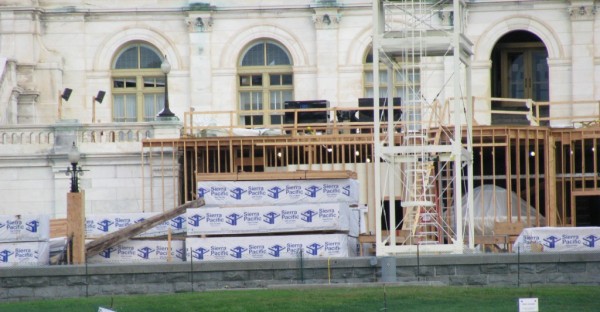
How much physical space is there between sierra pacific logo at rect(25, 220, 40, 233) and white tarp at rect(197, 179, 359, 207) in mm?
5995

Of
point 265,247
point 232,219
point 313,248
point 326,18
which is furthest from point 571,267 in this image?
point 326,18

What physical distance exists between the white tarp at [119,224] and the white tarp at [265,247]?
327 centimetres

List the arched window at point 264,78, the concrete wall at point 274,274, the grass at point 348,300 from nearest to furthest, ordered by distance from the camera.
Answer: the grass at point 348,300 < the concrete wall at point 274,274 < the arched window at point 264,78

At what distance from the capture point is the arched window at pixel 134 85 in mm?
74750

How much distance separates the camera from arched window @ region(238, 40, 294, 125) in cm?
7469

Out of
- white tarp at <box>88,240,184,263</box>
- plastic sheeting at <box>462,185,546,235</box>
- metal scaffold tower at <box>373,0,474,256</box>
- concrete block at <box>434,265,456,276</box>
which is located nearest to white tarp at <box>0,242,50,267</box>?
white tarp at <box>88,240,184,263</box>

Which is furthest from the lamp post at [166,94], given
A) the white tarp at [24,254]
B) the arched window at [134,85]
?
the white tarp at [24,254]

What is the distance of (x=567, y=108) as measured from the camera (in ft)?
240

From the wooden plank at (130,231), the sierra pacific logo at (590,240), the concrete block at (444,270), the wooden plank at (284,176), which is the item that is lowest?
the concrete block at (444,270)

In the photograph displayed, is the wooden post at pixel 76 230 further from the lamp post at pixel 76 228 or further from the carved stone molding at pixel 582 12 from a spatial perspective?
the carved stone molding at pixel 582 12

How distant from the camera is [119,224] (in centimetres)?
6156

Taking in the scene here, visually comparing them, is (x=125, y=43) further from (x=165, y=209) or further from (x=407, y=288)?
(x=407, y=288)

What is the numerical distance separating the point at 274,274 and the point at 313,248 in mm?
3960

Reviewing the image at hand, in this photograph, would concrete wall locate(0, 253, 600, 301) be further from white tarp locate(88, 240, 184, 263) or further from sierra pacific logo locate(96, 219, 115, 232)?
sierra pacific logo locate(96, 219, 115, 232)
